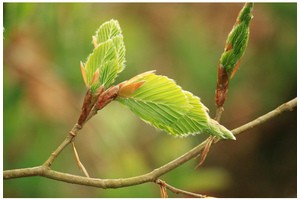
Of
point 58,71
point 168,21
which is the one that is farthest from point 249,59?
point 58,71

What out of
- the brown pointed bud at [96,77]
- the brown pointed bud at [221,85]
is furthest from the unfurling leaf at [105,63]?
the brown pointed bud at [221,85]

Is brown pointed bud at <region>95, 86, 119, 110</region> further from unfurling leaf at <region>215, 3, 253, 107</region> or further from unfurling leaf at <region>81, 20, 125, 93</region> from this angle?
unfurling leaf at <region>215, 3, 253, 107</region>

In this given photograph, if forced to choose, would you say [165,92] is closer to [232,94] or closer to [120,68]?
[120,68]

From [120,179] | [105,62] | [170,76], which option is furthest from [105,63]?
[170,76]

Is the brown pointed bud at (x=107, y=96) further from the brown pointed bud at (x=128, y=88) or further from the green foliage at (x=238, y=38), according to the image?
the green foliage at (x=238, y=38)

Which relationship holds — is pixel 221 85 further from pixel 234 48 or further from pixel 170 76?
pixel 170 76

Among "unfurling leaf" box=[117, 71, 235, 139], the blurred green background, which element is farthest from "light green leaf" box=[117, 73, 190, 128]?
the blurred green background
